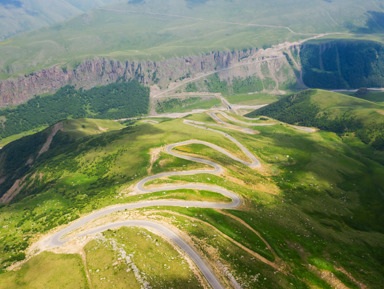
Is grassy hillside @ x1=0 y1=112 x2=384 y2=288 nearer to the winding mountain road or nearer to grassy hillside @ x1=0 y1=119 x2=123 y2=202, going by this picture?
the winding mountain road

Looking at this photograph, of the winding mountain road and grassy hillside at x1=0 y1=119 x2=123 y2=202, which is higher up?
the winding mountain road

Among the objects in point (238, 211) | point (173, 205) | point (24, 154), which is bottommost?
point (24, 154)

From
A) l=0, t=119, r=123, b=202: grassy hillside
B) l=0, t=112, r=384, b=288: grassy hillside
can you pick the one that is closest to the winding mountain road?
l=0, t=112, r=384, b=288: grassy hillside

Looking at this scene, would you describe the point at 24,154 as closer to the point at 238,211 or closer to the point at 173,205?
the point at 173,205

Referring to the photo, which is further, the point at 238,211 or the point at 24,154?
the point at 24,154

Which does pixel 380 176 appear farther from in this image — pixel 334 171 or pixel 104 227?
pixel 104 227

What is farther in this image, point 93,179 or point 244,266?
point 93,179

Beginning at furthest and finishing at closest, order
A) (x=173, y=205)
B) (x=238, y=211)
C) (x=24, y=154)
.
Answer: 1. (x=24, y=154)
2. (x=238, y=211)
3. (x=173, y=205)

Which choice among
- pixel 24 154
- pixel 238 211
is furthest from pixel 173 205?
pixel 24 154

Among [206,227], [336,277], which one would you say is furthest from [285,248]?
[206,227]
